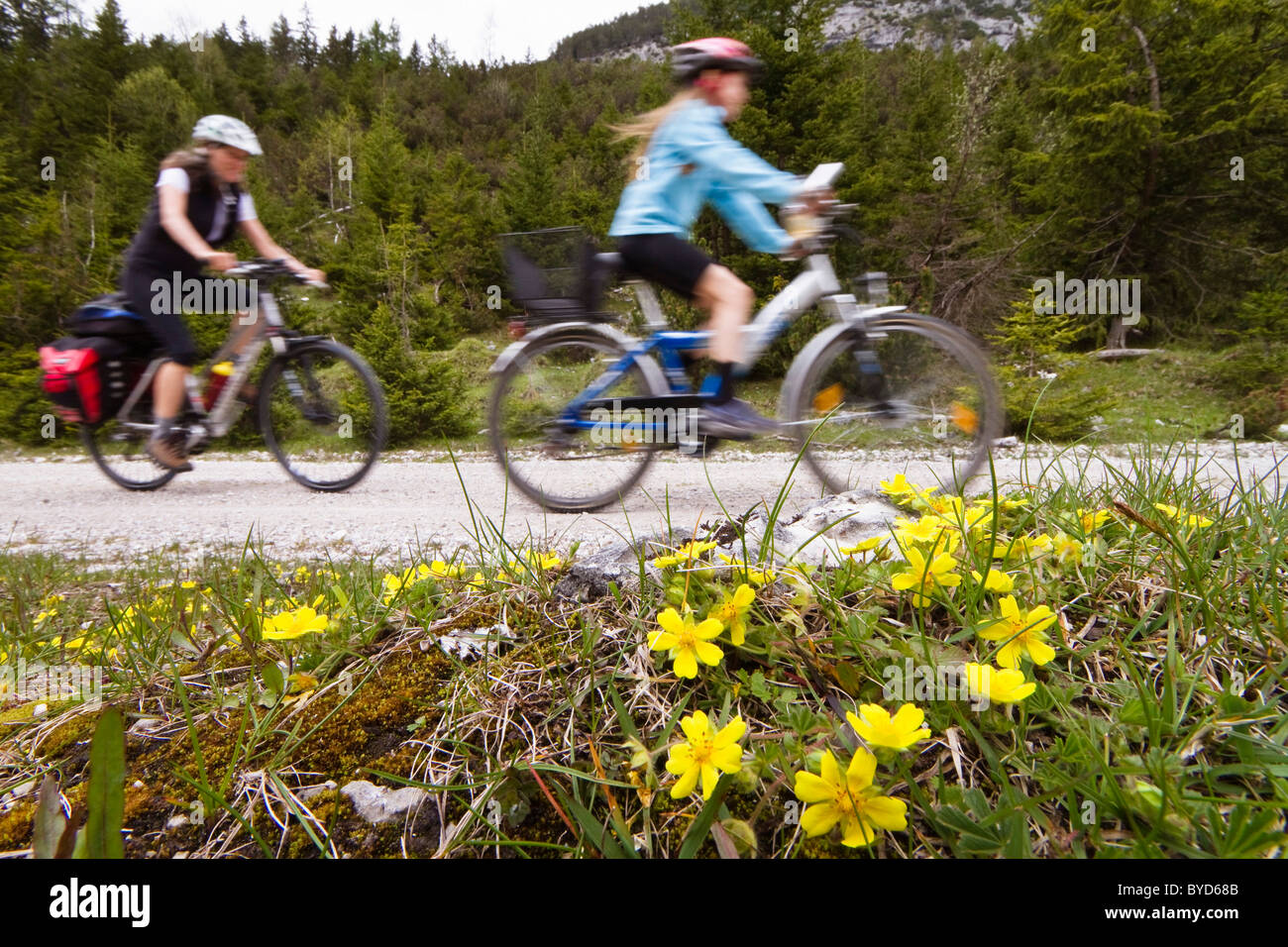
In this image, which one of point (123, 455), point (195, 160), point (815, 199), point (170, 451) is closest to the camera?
point (815, 199)

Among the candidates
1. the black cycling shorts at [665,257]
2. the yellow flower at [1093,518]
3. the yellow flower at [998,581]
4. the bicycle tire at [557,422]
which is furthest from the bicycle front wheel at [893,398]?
the yellow flower at [998,581]

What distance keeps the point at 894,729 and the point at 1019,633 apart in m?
0.30

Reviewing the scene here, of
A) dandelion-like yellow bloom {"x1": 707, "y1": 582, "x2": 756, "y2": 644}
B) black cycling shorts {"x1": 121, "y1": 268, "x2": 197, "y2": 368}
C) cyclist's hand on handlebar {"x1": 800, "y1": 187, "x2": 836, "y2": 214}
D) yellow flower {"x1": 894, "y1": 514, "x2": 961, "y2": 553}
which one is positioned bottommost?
dandelion-like yellow bloom {"x1": 707, "y1": 582, "x2": 756, "y2": 644}

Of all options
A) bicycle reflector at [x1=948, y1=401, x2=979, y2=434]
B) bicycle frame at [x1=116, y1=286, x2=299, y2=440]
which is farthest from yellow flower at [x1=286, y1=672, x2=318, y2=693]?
bicycle frame at [x1=116, y1=286, x2=299, y2=440]

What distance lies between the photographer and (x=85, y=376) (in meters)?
4.37

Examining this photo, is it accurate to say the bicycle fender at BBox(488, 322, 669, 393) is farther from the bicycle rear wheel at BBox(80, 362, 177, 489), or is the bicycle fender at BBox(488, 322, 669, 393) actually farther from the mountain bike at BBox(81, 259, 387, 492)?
the bicycle rear wheel at BBox(80, 362, 177, 489)

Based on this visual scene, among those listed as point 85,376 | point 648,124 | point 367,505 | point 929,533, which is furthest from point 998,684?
point 85,376

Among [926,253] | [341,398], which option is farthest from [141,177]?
[926,253]

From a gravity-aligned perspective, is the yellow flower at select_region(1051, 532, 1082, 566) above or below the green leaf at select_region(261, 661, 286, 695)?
above

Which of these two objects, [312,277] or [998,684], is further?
[312,277]

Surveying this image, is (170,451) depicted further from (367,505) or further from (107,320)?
(367,505)

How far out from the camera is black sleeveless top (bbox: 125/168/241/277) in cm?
421

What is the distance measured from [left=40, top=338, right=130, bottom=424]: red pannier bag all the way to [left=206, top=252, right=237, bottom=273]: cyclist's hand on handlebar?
1164 millimetres
